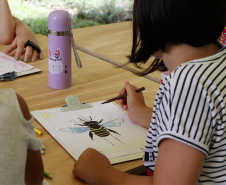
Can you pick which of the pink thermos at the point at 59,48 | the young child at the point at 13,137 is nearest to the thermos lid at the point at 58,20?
the pink thermos at the point at 59,48

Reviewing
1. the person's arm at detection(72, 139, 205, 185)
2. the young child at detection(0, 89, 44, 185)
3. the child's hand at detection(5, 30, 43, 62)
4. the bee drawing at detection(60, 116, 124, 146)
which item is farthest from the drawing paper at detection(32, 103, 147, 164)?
the child's hand at detection(5, 30, 43, 62)

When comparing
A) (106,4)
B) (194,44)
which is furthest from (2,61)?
(106,4)

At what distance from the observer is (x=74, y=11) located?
4.83m

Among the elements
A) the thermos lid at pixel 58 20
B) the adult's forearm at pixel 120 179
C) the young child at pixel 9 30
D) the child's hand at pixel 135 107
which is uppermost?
the thermos lid at pixel 58 20

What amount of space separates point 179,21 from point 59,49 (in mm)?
546

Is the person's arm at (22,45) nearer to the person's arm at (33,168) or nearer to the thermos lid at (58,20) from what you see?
the thermos lid at (58,20)

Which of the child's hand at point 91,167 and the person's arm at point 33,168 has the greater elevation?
the person's arm at point 33,168

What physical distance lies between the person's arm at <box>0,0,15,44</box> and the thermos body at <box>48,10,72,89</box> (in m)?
0.59

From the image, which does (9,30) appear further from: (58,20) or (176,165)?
(176,165)

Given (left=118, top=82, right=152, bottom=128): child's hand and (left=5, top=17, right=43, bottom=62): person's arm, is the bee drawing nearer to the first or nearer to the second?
→ (left=118, top=82, right=152, bottom=128): child's hand

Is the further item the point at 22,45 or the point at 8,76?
the point at 22,45

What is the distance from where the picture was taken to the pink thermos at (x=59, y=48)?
0.98m

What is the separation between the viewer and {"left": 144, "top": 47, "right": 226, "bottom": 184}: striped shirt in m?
0.52

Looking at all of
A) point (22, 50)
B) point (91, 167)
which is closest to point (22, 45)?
point (22, 50)
